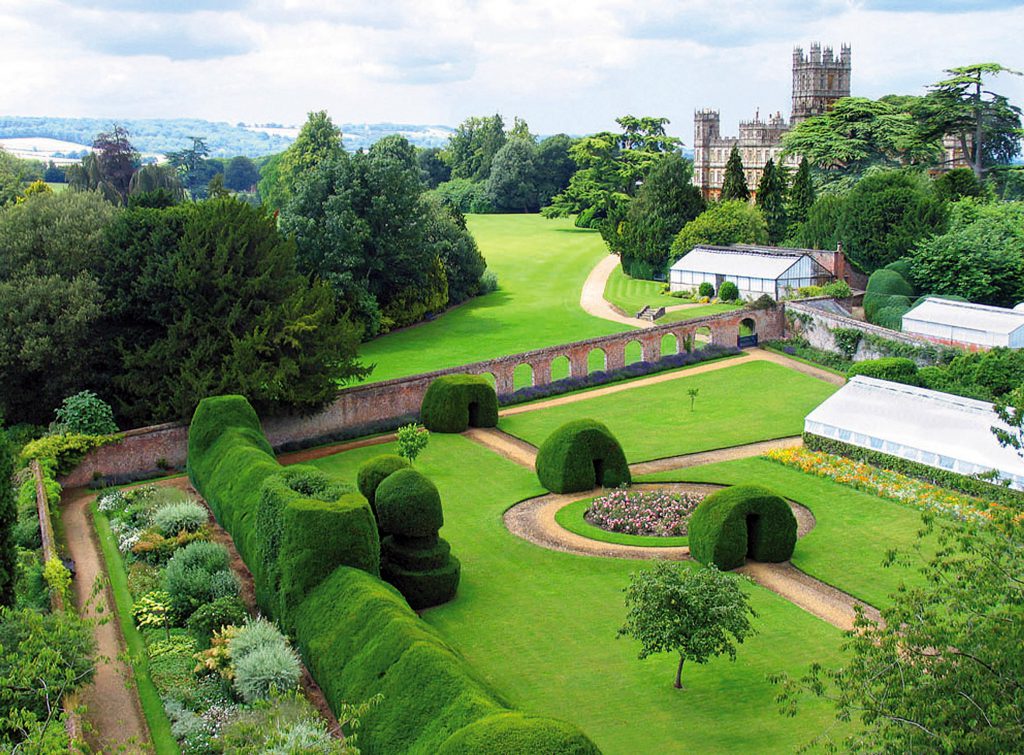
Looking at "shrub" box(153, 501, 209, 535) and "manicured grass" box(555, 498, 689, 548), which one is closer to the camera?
"manicured grass" box(555, 498, 689, 548)

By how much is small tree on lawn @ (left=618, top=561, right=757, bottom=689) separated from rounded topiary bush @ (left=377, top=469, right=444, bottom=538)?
6512 millimetres

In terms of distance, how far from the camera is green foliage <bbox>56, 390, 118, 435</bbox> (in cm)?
3559

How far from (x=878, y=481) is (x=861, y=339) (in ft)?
56.7

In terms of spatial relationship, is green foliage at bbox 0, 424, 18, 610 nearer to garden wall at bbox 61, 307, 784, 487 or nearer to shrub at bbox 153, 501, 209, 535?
shrub at bbox 153, 501, 209, 535

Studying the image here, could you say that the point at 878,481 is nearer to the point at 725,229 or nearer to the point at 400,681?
the point at 400,681

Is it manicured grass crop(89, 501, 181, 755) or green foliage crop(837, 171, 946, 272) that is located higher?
green foliage crop(837, 171, 946, 272)

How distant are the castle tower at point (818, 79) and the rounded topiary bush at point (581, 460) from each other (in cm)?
7628

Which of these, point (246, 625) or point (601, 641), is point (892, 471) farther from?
point (246, 625)

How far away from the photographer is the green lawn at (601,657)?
19266 millimetres

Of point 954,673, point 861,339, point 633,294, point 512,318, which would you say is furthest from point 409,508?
point 633,294

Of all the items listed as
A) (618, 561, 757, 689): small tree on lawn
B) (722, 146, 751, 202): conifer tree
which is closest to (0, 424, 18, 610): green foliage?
(618, 561, 757, 689): small tree on lawn

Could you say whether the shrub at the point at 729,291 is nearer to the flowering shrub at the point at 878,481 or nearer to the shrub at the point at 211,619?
the flowering shrub at the point at 878,481

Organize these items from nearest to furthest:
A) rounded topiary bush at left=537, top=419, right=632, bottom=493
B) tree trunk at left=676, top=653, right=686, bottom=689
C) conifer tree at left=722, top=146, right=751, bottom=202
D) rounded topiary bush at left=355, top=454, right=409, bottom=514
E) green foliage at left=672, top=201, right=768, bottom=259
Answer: tree trunk at left=676, top=653, right=686, bottom=689 → rounded topiary bush at left=355, top=454, right=409, bottom=514 → rounded topiary bush at left=537, top=419, right=632, bottom=493 → green foliage at left=672, top=201, right=768, bottom=259 → conifer tree at left=722, top=146, right=751, bottom=202

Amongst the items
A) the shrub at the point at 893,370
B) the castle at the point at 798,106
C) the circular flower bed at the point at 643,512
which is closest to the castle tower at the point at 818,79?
the castle at the point at 798,106
